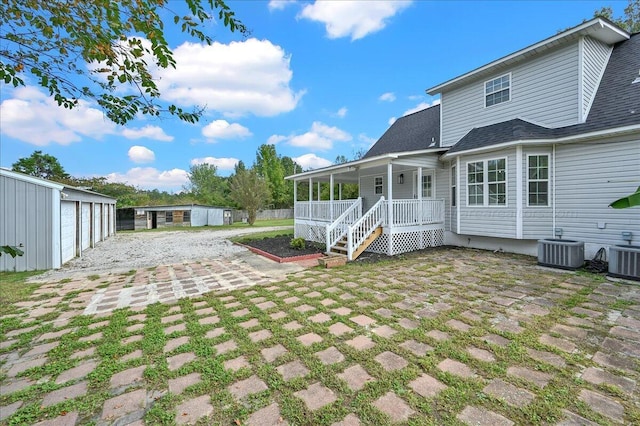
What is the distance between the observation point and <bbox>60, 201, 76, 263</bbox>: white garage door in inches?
375

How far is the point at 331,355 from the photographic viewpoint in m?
2.97

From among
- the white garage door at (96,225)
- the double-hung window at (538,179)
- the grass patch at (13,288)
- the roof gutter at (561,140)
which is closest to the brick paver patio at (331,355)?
the grass patch at (13,288)

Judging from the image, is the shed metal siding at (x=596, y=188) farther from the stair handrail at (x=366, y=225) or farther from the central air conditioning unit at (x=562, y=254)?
the stair handrail at (x=366, y=225)

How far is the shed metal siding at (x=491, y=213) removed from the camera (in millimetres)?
8062

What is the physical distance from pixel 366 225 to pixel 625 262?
6004mm

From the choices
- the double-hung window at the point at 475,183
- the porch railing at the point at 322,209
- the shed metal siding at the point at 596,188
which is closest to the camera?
the shed metal siding at the point at 596,188

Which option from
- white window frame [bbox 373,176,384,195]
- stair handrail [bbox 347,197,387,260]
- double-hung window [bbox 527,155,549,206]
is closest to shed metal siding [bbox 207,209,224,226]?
white window frame [bbox 373,176,384,195]

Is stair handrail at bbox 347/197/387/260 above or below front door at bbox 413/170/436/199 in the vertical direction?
below

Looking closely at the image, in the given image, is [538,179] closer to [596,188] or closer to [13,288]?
[596,188]

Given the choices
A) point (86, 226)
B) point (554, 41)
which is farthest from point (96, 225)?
point (554, 41)

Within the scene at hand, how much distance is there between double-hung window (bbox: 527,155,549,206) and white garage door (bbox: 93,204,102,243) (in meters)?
19.8

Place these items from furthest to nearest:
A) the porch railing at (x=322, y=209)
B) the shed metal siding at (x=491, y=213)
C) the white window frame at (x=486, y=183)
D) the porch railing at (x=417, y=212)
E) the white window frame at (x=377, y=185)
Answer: the white window frame at (x=377, y=185), the porch railing at (x=322, y=209), the porch railing at (x=417, y=212), the white window frame at (x=486, y=183), the shed metal siding at (x=491, y=213)

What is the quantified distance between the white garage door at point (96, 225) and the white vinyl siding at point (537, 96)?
18867mm

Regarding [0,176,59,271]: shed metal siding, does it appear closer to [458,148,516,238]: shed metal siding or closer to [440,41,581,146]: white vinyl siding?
[458,148,516,238]: shed metal siding
